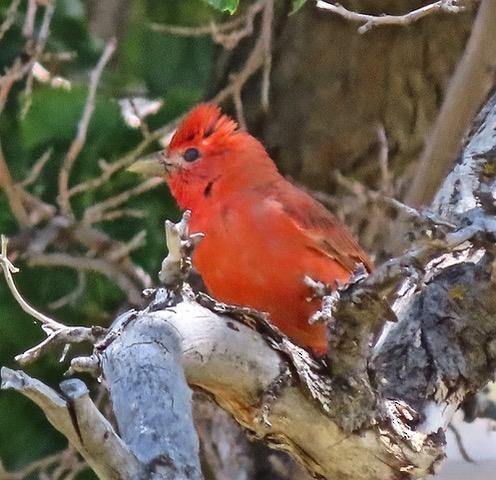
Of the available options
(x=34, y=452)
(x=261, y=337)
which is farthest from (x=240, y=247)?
(x=34, y=452)

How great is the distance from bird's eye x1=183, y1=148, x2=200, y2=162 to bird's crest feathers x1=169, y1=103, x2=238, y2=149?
21mm

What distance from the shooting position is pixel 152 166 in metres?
2.31

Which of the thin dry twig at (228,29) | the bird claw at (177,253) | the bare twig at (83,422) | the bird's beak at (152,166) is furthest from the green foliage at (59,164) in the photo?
the bare twig at (83,422)

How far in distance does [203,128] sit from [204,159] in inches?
2.5

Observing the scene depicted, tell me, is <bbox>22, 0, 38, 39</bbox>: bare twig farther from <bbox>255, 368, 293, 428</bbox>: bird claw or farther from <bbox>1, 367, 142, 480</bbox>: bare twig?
<bbox>1, 367, 142, 480</bbox>: bare twig

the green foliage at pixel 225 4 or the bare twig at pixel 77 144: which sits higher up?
the green foliage at pixel 225 4

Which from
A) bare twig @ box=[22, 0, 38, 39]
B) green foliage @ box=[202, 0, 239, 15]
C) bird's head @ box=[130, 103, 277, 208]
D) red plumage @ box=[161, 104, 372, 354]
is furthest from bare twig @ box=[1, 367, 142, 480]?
bare twig @ box=[22, 0, 38, 39]

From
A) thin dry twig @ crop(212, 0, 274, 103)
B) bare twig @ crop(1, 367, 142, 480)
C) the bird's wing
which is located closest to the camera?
bare twig @ crop(1, 367, 142, 480)

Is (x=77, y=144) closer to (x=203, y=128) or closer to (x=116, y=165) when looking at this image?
(x=116, y=165)

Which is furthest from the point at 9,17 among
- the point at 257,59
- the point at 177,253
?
the point at 177,253

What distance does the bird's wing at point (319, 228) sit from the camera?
2.05m

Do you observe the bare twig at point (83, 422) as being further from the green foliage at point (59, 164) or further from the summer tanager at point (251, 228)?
the green foliage at point (59, 164)

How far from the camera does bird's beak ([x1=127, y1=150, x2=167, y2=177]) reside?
2.30 metres

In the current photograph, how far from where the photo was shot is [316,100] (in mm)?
2793
